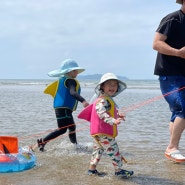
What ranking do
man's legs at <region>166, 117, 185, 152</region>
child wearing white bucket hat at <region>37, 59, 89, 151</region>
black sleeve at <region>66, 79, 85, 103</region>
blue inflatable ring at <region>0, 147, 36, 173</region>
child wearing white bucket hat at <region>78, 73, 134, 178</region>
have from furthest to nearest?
child wearing white bucket hat at <region>37, 59, 89, 151</region>
black sleeve at <region>66, 79, 85, 103</region>
man's legs at <region>166, 117, 185, 152</region>
blue inflatable ring at <region>0, 147, 36, 173</region>
child wearing white bucket hat at <region>78, 73, 134, 178</region>

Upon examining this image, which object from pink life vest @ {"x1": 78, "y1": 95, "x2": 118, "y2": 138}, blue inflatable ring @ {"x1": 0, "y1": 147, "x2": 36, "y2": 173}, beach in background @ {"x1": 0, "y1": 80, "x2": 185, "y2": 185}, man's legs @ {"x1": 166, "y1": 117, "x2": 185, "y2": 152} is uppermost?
pink life vest @ {"x1": 78, "y1": 95, "x2": 118, "y2": 138}

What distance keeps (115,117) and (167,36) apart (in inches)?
51.0

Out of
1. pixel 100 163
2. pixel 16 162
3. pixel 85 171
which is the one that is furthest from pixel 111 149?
pixel 16 162

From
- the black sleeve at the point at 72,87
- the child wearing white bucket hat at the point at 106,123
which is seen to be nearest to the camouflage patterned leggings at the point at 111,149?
the child wearing white bucket hat at the point at 106,123

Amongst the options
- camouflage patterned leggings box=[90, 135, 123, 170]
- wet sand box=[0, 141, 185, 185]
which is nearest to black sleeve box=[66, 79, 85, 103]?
wet sand box=[0, 141, 185, 185]

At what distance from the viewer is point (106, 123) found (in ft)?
13.8

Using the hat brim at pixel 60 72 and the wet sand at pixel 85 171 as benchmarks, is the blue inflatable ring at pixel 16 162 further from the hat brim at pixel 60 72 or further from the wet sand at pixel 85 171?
the hat brim at pixel 60 72

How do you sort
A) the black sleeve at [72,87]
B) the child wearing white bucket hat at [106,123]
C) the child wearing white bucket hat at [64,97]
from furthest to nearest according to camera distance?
the child wearing white bucket hat at [64,97] → the black sleeve at [72,87] → the child wearing white bucket hat at [106,123]

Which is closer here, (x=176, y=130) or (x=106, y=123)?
(x=106, y=123)

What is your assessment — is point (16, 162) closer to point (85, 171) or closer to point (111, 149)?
point (85, 171)

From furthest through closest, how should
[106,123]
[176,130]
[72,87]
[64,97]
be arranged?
[64,97], [72,87], [176,130], [106,123]

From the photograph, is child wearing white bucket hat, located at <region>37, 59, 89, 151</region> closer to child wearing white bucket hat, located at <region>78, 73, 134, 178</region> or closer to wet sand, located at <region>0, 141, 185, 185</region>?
wet sand, located at <region>0, 141, 185, 185</region>

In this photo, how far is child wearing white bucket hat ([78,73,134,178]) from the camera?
13.8ft

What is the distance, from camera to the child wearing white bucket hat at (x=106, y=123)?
4191mm
